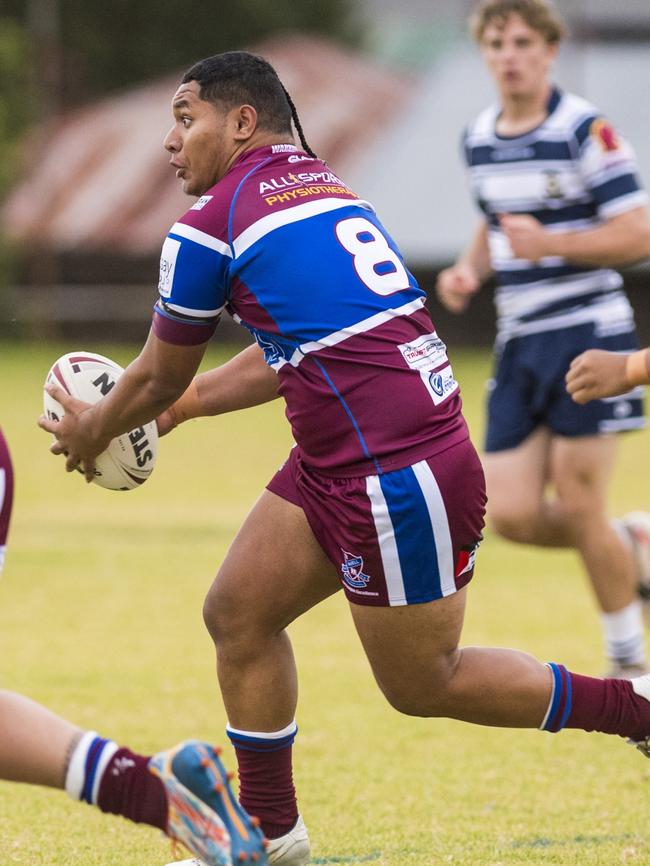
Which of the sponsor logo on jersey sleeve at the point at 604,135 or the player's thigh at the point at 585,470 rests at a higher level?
the sponsor logo on jersey sleeve at the point at 604,135

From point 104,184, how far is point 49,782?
29.1 meters

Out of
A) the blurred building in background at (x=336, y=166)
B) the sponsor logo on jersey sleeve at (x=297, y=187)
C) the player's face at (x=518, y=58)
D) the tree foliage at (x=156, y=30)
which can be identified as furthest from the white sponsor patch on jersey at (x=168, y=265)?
the tree foliage at (x=156, y=30)

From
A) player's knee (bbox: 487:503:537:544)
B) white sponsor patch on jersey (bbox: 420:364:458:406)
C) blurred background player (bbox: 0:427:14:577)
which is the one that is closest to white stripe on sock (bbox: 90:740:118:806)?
blurred background player (bbox: 0:427:14:577)

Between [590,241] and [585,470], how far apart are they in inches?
37.2

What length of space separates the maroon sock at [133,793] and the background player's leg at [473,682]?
2.58 ft

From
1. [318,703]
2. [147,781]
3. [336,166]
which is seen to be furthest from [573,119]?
[336,166]

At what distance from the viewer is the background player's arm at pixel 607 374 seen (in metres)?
4.21

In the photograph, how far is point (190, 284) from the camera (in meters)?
3.79

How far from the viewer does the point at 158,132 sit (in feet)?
104

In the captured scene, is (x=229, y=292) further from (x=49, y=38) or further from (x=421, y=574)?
(x=49, y=38)

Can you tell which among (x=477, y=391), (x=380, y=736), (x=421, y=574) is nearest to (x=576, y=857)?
(x=421, y=574)

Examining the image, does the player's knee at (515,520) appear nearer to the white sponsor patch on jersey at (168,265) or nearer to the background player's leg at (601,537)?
the background player's leg at (601,537)

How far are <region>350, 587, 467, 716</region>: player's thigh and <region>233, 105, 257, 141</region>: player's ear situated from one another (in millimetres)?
1251

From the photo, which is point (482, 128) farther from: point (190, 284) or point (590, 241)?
point (190, 284)
